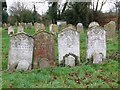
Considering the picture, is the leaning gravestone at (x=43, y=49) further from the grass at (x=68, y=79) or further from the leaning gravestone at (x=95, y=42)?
the leaning gravestone at (x=95, y=42)

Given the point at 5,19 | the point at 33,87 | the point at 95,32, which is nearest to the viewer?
the point at 33,87

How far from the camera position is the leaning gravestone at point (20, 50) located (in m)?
5.95

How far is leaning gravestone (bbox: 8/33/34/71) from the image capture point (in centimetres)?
595

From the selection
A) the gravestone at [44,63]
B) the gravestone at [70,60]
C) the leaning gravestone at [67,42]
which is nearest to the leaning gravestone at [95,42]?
the leaning gravestone at [67,42]

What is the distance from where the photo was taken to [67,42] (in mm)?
6340

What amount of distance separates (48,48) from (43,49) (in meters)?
0.24

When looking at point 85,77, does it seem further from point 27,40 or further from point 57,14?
point 57,14

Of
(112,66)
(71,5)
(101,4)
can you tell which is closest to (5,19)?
(71,5)

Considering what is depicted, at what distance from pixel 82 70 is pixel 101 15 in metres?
21.5

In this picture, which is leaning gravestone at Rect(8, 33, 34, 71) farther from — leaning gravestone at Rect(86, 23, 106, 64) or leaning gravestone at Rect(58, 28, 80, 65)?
leaning gravestone at Rect(86, 23, 106, 64)

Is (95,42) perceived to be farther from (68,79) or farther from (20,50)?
(20,50)

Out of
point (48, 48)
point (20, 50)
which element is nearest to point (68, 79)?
point (48, 48)

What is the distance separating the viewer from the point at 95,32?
6531 mm

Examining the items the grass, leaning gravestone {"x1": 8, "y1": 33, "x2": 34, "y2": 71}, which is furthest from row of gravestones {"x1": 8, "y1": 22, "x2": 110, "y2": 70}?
the grass
